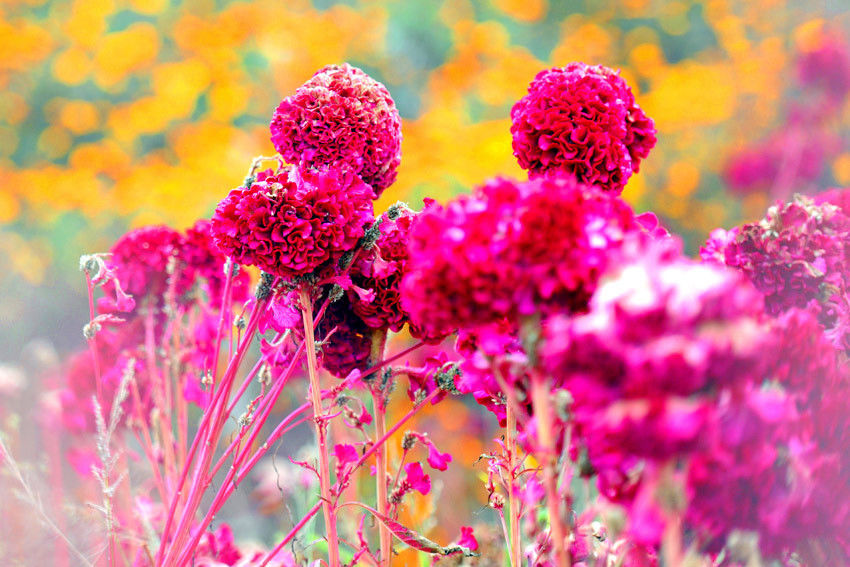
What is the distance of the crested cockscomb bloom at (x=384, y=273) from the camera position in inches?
19.0

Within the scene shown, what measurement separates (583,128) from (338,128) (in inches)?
6.4

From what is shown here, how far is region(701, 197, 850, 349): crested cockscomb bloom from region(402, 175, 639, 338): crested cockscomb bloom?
0.17 m

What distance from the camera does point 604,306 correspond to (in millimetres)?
266

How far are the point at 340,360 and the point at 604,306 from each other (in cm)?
→ 31

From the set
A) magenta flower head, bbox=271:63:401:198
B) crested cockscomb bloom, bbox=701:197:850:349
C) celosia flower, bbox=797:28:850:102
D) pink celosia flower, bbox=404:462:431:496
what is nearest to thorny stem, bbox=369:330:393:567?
pink celosia flower, bbox=404:462:431:496

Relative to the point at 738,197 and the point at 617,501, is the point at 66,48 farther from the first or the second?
the point at 617,501

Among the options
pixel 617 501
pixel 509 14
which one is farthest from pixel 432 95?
pixel 617 501

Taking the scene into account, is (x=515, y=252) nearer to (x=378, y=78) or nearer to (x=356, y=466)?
(x=356, y=466)

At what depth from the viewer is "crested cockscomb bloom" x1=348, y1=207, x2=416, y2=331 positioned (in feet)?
1.58

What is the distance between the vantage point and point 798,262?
465 mm

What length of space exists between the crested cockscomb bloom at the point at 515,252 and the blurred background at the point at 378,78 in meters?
1.29

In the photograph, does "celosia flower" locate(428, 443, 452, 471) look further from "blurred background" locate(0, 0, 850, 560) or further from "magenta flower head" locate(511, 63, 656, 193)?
"blurred background" locate(0, 0, 850, 560)

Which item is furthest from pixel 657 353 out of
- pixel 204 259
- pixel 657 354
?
pixel 204 259

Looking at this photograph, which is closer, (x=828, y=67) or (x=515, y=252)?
(x=515, y=252)
